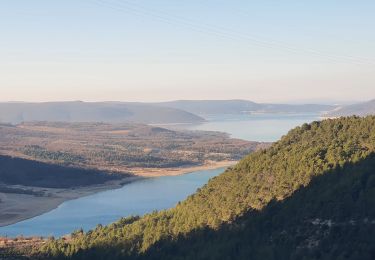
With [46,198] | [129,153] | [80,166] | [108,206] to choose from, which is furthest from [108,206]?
[129,153]

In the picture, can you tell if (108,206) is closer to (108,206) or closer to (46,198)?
(108,206)

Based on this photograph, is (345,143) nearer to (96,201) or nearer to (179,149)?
(96,201)

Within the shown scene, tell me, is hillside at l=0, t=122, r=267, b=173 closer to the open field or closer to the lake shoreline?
the open field

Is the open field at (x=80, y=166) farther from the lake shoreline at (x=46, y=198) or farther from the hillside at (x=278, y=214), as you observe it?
the hillside at (x=278, y=214)

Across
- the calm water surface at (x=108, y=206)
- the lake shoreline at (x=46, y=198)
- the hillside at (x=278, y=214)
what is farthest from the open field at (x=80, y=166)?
the hillside at (x=278, y=214)

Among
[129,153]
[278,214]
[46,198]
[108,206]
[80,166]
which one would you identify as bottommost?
[46,198]

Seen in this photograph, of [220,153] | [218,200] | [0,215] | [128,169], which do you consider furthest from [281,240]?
[220,153]
